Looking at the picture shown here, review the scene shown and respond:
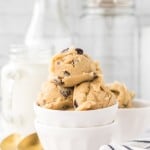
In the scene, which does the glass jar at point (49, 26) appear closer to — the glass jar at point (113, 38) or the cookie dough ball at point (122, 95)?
the glass jar at point (113, 38)

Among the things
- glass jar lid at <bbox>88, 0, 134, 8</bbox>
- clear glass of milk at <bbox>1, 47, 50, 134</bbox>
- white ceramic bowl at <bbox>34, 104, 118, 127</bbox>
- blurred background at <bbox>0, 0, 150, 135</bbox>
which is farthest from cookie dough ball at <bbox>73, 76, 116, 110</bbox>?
glass jar lid at <bbox>88, 0, 134, 8</bbox>

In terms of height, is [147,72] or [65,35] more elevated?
[65,35]

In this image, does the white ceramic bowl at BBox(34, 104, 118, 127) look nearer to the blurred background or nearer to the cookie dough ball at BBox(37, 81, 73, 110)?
the cookie dough ball at BBox(37, 81, 73, 110)

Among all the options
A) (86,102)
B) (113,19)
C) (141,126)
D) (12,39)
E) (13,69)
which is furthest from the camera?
(12,39)

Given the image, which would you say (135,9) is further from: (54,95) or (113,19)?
(54,95)

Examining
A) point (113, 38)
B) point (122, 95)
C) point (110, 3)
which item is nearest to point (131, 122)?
point (122, 95)

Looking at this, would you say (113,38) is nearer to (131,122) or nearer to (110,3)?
(110,3)

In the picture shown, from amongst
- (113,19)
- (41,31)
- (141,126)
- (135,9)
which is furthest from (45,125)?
(135,9)
